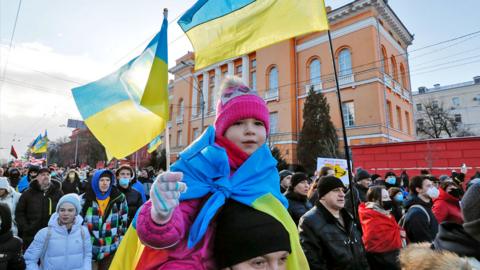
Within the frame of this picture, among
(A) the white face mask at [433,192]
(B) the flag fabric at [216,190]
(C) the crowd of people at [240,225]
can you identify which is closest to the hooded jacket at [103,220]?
(C) the crowd of people at [240,225]

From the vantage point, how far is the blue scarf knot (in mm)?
1174

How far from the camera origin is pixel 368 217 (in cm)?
404

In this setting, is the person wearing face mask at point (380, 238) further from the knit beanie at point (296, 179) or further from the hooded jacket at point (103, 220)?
the hooded jacket at point (103, 220)

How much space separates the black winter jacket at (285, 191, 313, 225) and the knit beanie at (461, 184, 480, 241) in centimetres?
268

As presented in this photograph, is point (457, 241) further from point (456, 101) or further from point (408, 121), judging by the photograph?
point (456, 101)

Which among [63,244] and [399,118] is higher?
[399,118]

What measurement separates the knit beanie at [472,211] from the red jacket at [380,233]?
2.15 meters

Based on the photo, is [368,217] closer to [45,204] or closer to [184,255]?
[184,255]

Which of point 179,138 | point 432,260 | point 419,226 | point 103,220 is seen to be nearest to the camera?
point 432,260

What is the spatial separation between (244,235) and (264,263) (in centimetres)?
17

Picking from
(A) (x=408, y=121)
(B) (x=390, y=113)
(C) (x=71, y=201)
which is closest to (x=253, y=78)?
(B) (x=390, y=113)

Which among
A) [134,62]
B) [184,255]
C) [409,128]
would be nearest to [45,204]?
[134,62]

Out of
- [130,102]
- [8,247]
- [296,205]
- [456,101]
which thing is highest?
[456,101]

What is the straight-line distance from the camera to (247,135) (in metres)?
1.52
